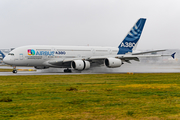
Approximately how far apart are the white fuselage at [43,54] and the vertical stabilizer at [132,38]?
5.57m

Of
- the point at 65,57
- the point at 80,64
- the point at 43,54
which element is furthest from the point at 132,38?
the point at 43,54

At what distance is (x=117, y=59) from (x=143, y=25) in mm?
A: 11478

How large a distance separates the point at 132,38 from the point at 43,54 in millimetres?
17101

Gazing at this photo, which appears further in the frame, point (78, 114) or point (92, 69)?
point (92, 69)

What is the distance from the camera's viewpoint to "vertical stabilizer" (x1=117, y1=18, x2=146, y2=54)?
49.4 m

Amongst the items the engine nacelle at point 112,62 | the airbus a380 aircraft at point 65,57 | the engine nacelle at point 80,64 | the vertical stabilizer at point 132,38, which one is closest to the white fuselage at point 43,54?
the airbus a380 aircraft at point 65,57

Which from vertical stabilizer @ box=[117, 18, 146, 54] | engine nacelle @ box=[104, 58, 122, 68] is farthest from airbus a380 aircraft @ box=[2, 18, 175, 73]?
vertical stabilizer @ box=[117, 18, 146, 54]

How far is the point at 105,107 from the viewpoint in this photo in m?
11.7

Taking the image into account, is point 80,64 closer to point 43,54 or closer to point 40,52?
point 43,54

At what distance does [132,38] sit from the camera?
1960 inches

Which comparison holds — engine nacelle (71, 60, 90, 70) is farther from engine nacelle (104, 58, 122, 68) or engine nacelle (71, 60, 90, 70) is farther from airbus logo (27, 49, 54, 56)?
airbus logo (27, 49, 54, 56)

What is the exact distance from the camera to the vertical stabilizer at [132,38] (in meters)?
49.4

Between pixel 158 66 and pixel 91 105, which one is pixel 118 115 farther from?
pixel 158 66

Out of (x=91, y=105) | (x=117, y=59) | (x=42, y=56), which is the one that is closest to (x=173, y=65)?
(x=117, y=59)
